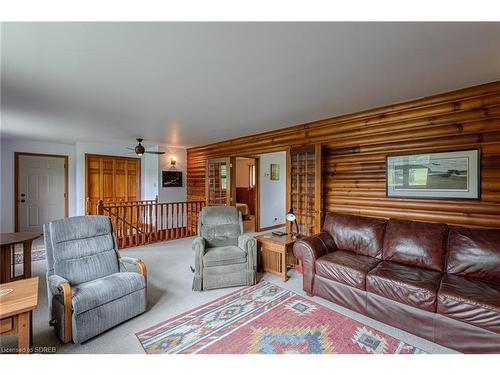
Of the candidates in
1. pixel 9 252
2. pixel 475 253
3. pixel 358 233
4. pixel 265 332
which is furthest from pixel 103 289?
pixel 475 253

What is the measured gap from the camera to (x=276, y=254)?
355 centimetres

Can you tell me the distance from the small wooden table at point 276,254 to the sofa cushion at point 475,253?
1800mm

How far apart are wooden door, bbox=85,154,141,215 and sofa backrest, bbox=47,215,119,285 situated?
4.31m

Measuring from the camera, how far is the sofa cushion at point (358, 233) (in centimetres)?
297

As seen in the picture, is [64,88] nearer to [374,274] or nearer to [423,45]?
[423,45]

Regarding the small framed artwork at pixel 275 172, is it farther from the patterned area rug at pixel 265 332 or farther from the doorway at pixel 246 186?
the patterned area rug at pixel 265 332

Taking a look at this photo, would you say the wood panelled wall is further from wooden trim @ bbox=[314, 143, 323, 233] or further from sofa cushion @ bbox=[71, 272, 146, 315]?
sofa cushion @ bbox=[71, 272, 146, 315]

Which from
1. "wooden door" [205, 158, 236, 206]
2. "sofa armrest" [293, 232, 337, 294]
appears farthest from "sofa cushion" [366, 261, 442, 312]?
"wooden door" [205, 158, 236, 206]

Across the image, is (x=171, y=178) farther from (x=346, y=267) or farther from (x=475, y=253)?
(x=475, y=253)

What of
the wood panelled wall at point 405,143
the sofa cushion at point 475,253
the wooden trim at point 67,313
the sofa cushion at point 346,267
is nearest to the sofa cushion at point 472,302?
the sofa cushion at point 475,253

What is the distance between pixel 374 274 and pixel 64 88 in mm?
3851

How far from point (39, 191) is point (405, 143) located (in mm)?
8091

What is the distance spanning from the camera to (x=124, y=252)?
15.6 ft
